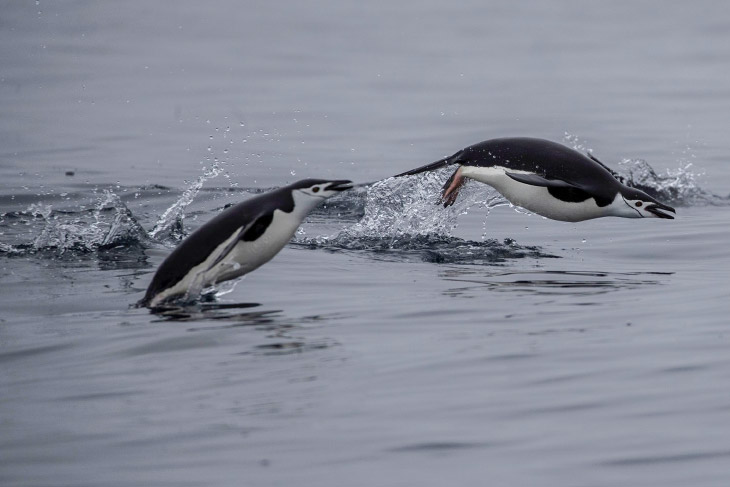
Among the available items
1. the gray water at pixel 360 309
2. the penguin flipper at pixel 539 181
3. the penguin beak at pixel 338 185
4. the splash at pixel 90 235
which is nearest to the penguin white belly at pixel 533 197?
the penguin flipper at pixel 539 181

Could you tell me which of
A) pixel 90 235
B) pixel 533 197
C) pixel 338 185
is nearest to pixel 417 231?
pixel 533 197

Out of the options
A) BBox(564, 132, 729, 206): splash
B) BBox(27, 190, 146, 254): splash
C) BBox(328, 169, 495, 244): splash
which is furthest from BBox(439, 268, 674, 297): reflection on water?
BBox(564, 132, 729, 206): splash

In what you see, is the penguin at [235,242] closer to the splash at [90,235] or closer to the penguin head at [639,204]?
the splash at [90,235]

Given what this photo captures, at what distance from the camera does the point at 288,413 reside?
5.11 metres

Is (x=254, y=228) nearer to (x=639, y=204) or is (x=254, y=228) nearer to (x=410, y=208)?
(x=410, y=208)

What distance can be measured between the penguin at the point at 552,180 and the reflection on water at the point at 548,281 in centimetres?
91

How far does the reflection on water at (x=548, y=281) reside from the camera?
300 inches

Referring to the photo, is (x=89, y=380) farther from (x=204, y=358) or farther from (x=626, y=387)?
(x=626, y=387)

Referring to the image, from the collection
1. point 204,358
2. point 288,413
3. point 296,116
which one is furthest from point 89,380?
point 296,116

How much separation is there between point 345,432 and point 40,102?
1547 cm

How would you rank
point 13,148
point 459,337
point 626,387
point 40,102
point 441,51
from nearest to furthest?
point 626,387
point 459,337
point 13,148
point 40,102
point 441,51

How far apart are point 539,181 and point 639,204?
0.78 m

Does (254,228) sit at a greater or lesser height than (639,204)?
lesser

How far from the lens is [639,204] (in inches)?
364
